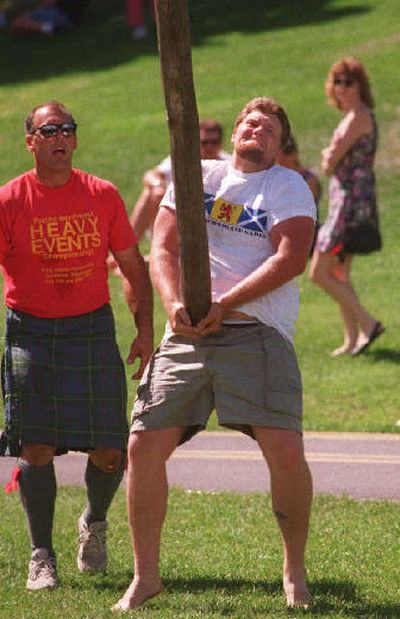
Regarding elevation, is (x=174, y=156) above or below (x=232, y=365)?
above

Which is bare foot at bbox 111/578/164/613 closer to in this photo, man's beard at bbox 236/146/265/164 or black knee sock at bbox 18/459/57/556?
black knee sock at bbox 18/459/57/556

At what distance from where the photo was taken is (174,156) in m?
5.69

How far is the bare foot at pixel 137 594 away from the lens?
588cm

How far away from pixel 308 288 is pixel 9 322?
8.82 meters

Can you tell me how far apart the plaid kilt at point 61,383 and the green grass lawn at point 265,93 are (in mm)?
→ 3706

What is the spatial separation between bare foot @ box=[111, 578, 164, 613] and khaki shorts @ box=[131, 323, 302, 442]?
1.87 feet

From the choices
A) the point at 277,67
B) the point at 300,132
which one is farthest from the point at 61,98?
the point at 300,132

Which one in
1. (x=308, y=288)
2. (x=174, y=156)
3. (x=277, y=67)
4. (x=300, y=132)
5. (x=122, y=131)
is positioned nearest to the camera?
(x=174, y=156)

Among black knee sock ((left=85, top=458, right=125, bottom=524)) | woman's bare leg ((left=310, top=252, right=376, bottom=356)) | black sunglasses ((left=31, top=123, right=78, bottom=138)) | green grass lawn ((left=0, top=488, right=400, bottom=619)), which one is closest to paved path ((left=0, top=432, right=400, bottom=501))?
green grass lawn ((left=0, top=488, right=400, bottom=619))

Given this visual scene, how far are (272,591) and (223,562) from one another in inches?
23.9

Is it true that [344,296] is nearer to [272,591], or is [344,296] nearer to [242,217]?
[272,591]

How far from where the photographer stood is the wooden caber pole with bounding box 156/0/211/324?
552 cm

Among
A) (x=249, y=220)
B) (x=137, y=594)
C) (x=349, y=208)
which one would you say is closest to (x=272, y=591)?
(x=137, y=594)

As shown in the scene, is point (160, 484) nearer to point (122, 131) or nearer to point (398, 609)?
point (398, 609)
